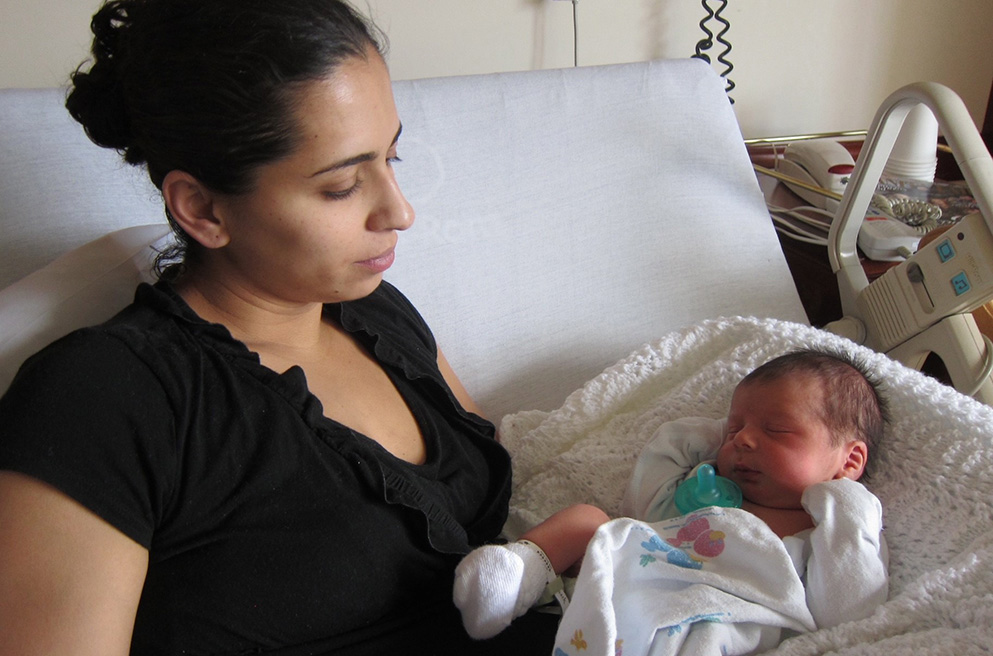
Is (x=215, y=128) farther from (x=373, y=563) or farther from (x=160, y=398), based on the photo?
(x=373, y=563)

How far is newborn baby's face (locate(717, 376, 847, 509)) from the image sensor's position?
3.86 feet

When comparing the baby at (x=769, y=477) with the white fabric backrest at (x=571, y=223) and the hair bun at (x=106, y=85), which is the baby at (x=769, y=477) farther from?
the hair bun at (x=106, y=85)

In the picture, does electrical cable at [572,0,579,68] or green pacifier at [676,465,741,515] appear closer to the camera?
green pacifier at [676,465,741,515]

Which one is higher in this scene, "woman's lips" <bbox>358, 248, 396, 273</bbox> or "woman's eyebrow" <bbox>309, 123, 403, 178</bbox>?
"woman's eyebrow" <bbox>309, 123, 403, 178</bbox>

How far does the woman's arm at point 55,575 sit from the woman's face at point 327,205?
0.33 meters

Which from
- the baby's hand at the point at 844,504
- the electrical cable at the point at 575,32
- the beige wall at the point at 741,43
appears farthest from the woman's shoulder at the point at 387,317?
the electrical cable at the point at 575,32

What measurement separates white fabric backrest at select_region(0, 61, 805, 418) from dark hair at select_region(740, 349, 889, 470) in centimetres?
37

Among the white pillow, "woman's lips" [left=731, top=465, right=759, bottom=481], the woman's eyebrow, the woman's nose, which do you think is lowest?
"woman's lips" [left=731, top=465, right=759, bottom=481]

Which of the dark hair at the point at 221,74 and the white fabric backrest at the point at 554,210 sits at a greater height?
the dark hair at the point at 221,74

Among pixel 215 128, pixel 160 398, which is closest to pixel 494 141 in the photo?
pixel 215 128

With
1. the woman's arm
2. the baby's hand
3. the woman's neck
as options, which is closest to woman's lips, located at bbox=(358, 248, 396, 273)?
the woman's neck

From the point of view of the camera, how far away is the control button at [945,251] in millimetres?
1415

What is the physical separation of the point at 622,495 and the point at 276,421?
0.60m

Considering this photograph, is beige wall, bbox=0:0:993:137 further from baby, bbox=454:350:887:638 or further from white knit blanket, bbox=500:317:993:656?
baby, bbox=454:350:887:638
